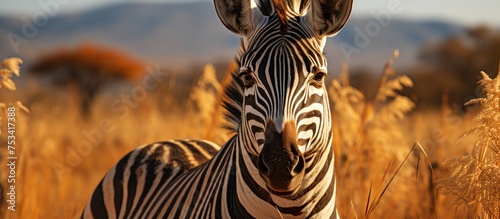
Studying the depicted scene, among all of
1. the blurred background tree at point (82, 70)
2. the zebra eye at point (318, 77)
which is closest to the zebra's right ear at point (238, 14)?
the zebra eye at point (318, 77)

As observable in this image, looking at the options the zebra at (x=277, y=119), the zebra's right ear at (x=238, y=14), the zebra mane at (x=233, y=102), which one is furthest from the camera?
the zebra mane at (x=233, y=102)

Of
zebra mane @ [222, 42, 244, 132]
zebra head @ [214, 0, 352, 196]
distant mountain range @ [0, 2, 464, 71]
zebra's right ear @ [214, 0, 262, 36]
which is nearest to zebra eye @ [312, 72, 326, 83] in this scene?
zebra head @ [214, 0, 352, 196]

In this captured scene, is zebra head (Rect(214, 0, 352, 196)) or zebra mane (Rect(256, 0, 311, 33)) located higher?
zebra mane (Rect(256, 0, 311, 33))

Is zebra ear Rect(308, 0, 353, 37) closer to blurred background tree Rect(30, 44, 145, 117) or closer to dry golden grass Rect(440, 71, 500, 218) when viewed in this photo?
dry golden grass Rect(440, 71, 500, 218)

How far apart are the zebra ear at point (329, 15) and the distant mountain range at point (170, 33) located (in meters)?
95.7

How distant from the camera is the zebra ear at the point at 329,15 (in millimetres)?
3217

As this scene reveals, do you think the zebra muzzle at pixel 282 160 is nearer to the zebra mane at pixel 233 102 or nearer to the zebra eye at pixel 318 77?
the zebra eye at pixel 318 77

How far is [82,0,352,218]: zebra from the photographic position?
9.38 ft

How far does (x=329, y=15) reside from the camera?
3.24m

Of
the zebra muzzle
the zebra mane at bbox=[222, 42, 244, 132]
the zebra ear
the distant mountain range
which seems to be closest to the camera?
the zebra muzzle

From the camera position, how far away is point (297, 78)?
297 centimetres

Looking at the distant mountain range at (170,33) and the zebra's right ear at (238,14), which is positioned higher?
the zebra's right ear at (238,14)

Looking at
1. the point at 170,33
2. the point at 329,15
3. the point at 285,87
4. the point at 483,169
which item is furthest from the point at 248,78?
the point at 170,33

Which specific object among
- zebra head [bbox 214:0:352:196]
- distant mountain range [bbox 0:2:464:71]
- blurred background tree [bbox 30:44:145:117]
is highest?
zebra head [bbox 214:0:352:196]
